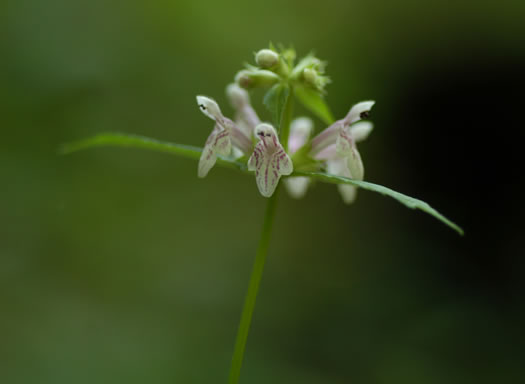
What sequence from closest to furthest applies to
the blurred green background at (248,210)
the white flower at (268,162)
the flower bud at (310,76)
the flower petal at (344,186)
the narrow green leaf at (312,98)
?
the white flower at (268,162), the flower bud at (310,76), the narrow green leaf at (312,98), the flower petal at (344,186), the blurred green background at (248,210)

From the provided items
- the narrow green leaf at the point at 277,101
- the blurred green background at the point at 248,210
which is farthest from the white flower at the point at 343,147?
the blurred green background at the point at 248,210

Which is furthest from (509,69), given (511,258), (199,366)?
(199,366)

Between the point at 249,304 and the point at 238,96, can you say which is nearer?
the point at 249,304

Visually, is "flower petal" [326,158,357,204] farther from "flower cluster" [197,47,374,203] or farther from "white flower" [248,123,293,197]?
"white flower" [248,123,293,197]

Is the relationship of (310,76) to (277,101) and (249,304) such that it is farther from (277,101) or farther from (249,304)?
(249,304)

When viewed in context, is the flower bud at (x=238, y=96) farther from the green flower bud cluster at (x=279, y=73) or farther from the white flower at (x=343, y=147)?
the green flower bud cluster at (x=279, y=73)

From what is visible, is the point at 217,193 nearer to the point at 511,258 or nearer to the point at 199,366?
the point at 199,366

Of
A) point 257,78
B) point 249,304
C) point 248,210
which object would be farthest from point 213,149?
point 248,210

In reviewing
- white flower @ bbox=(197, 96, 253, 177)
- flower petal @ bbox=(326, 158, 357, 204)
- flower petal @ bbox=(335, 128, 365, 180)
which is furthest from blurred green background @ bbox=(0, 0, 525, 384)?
flower petal @ bbox=(335, 128, 365, 180)

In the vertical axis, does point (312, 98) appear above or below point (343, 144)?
above
